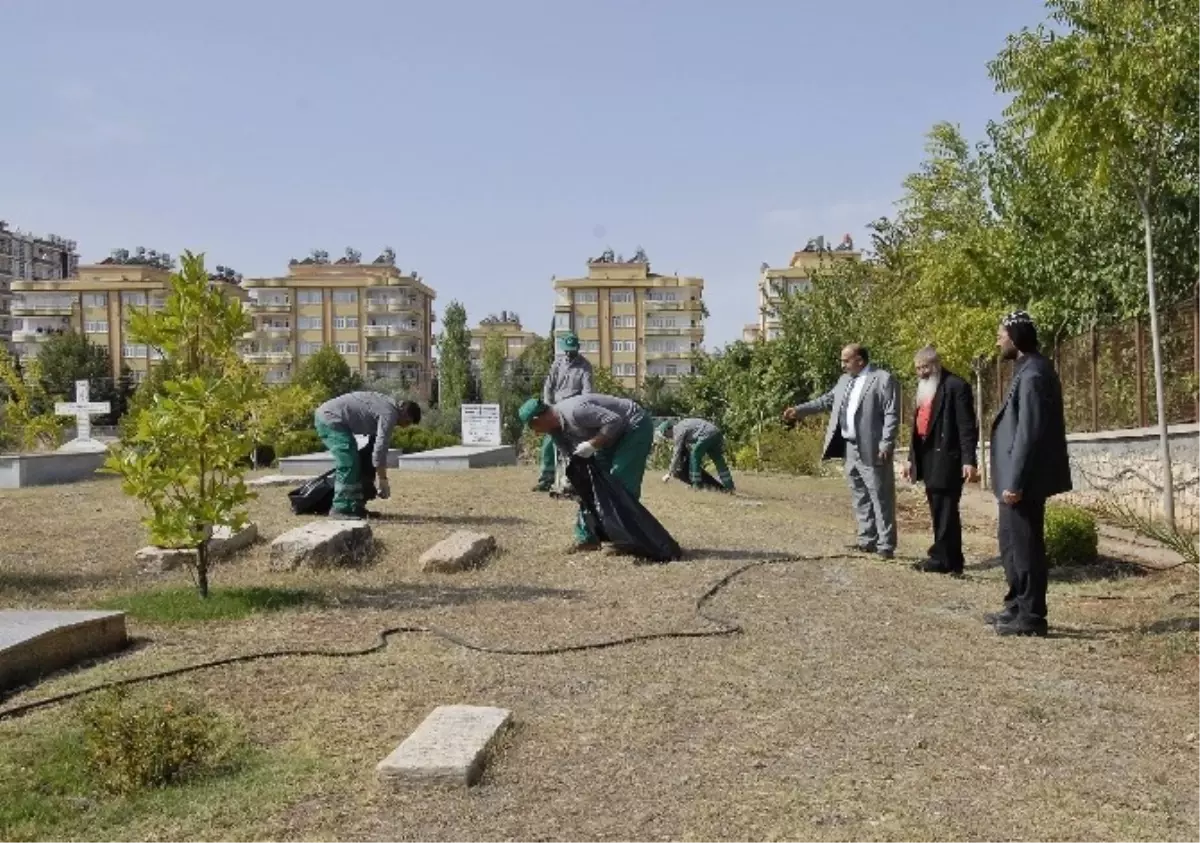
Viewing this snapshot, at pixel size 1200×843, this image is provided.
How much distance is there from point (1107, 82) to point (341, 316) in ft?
289

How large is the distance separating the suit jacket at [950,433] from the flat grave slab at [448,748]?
4.56 m

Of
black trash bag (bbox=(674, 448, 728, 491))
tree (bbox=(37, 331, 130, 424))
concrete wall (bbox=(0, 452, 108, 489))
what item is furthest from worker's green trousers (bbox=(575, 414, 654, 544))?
tree (bbox=(37, 331, 130, 424))

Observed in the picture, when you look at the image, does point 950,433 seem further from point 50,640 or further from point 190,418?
point 50,640

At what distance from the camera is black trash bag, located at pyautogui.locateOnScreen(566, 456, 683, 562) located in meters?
8.80

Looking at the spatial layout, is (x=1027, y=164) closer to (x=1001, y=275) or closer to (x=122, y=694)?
(x=1001, y=275)

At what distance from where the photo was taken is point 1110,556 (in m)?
9.39

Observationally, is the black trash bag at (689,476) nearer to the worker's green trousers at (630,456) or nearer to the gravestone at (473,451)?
the gravestone at (473,451)

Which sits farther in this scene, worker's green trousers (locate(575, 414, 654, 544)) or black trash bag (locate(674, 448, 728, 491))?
black trash bag (locate(674, 448, 728, 491))

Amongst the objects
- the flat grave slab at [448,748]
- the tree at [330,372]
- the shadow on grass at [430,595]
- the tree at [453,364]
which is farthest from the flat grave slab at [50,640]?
the tree at [330,372]

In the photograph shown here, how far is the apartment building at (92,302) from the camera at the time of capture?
309ft

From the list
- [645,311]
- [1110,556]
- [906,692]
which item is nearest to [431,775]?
[906,692]

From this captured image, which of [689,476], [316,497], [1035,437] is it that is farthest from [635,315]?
[1035,437]

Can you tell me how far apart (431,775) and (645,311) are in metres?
96.4

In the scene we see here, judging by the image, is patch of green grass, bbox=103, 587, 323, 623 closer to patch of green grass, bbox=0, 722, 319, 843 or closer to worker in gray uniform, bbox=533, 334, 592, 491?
patch of green grass, bbox=0, 722, 319, 843
